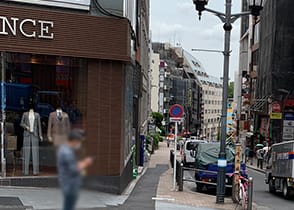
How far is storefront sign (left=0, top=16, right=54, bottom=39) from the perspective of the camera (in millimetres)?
12000

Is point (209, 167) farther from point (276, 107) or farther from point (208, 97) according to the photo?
point (208, 97)

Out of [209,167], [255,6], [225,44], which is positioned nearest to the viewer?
[255,6]

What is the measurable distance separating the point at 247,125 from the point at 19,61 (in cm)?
5620

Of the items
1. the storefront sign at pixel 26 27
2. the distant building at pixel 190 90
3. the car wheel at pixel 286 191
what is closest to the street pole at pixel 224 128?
the car wheel at pixel 286 191

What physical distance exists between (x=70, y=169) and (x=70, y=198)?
0.10 metres

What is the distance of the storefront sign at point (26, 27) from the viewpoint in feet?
39.4

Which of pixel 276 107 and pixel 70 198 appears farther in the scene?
pixel 276 107

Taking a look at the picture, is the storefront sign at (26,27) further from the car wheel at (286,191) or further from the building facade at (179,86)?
the building facade at (179,86)

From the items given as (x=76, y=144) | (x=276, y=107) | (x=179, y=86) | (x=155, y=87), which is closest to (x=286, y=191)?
(x=76, y=144)

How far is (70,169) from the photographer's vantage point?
1577mm

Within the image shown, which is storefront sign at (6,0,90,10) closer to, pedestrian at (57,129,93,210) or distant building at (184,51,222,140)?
pedestrian at (57,129,93,210)

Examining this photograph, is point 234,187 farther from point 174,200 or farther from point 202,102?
point 202,102

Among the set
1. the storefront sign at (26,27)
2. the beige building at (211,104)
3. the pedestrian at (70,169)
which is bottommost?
the beige building at (211,104)

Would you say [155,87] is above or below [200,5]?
below
